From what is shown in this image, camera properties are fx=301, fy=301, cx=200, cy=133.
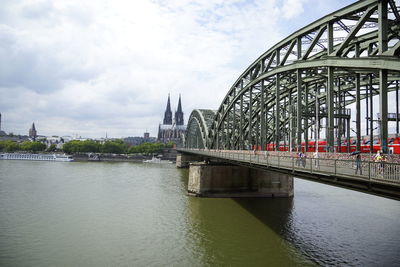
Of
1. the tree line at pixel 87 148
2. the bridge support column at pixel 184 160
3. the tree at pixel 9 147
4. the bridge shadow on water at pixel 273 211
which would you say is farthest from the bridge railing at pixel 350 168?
the tree at pixel 9 147

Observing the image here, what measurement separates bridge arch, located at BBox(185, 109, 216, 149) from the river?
38.4 metres

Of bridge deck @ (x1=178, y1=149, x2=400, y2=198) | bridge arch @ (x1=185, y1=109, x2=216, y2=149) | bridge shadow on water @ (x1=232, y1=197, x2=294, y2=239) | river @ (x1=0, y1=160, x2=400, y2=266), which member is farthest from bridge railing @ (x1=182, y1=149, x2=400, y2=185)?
bridge arch @ (x1=185, y1=109, x2=216, y2=149)

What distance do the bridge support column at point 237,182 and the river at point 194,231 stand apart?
2.07m

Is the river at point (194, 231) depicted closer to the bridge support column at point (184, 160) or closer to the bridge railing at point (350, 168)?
the bridge railing at point (350, 168)

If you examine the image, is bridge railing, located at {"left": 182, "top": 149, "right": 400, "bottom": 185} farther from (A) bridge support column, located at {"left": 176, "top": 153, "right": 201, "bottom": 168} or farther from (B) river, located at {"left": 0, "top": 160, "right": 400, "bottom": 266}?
(A) bridge support column, located at {"left": 176, "top": 153, "right": 201, "bottom": 168}

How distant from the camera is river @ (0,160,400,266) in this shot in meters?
17.7

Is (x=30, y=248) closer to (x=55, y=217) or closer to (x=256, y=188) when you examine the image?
(x=55, y=217)

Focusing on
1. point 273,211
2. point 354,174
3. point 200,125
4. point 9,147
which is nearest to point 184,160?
point 200,125

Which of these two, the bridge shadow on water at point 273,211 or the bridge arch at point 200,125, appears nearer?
the bridge shadow on water at point 273,211

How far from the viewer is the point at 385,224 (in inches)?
971

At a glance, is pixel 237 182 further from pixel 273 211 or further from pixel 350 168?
pixel 350 168

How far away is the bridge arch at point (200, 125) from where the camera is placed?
76.1m

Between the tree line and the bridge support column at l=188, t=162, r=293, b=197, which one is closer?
the bridge support column at l=188, t=162, r=293, b=197

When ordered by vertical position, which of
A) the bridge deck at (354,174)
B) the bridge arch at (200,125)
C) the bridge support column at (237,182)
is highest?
the bridge arch at (200,125)
